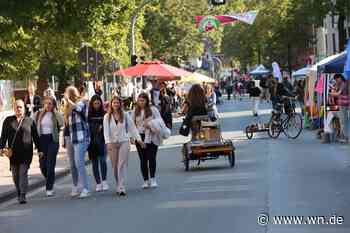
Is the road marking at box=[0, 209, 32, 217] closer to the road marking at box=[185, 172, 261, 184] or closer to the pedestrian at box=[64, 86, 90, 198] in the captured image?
the pedestrian at box=[64, 86, 90, 198]

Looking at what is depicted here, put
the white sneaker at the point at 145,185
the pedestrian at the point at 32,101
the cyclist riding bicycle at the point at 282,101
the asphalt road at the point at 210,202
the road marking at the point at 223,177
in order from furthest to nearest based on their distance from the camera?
the cyclist riding bicycle at the point at 282,101 → the pedestrian at the point at 32,101 → the road marking at the point at 223,177 → the white sneaker at the point at 145,185 → the asphalt road at the point at 210,202

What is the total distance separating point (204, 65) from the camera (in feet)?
328

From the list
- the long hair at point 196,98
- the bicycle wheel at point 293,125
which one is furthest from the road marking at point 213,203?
the bicycle wheel at point 293,125

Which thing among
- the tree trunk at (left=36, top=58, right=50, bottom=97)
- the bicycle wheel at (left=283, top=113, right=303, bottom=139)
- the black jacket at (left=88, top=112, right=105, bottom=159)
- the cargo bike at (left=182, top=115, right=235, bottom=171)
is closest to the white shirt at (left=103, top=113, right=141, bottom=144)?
the black jacket at (left=88, top=112, right=105, bottom=159)

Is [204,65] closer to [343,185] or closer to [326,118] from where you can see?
[326,118]

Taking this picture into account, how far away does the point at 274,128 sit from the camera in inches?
1057

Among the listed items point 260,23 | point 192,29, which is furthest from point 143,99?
point 260,23

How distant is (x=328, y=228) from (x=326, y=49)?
6283cm

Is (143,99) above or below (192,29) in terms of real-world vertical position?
below

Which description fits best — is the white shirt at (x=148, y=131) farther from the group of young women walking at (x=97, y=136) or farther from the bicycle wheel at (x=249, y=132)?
the bicycle wheel at (x=249, y=132)

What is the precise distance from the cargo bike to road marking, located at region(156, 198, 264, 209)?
492 centimetres

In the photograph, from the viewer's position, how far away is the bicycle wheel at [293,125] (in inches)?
1048

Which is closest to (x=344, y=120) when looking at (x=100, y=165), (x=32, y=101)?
(x=100, y=165)

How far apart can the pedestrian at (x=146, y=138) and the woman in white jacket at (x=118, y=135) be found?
421mm
